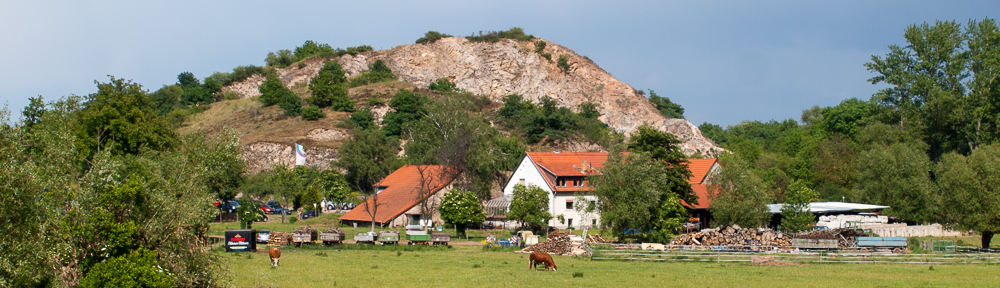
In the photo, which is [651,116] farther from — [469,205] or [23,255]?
[23,255]

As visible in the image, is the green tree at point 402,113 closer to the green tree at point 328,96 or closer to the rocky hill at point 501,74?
the green tree at point 328,96

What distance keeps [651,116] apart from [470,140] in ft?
233

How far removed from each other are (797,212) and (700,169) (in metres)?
18.0

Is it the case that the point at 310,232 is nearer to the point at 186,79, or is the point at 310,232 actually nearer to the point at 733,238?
the point at 733,238

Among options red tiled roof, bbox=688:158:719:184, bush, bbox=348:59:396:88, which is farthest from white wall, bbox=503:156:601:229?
bush, bbox=348:59:396:88

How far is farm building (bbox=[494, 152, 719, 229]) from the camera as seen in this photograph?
183ft

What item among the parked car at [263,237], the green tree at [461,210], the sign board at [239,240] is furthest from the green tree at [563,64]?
the sign board at [239,240]

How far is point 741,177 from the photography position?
1743 inches

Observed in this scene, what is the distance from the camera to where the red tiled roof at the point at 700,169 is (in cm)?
6094

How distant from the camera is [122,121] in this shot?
152 ft

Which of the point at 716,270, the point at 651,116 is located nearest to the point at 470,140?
the point at 716,270

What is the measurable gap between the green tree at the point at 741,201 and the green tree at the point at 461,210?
52.7 ft

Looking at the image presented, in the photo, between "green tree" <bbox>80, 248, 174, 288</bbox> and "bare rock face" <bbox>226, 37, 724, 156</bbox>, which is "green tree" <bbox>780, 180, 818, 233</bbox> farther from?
"bare rock face" <bbox>226, 37, 724, 156</bbox>

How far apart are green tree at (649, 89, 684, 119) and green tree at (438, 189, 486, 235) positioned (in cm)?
9637
